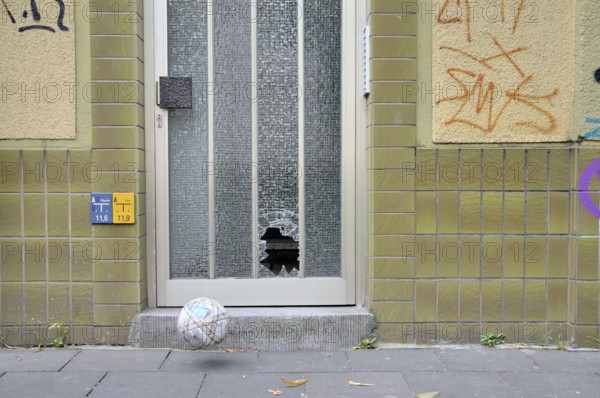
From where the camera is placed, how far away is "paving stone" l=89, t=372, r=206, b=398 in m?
3.42

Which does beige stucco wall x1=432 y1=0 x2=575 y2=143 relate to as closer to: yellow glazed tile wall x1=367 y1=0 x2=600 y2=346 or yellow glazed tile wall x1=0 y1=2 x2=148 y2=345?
yellow glazed tile wall x1=367 y1=0 x2=600 y2=346

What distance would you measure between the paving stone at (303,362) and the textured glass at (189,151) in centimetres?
92

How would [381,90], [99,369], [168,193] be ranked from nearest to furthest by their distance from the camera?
[99,369] < [381,90] < [168,193]

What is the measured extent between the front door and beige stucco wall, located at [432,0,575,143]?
2.43ft

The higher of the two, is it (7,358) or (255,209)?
(255,209)

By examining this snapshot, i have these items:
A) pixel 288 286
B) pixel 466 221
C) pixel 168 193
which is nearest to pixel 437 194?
pixel 466 221

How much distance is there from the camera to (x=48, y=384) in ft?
11.7

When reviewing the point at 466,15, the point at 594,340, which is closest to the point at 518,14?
the point at 466,15

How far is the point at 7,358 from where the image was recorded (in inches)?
159

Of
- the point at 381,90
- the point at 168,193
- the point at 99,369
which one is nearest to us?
the point at 99,369

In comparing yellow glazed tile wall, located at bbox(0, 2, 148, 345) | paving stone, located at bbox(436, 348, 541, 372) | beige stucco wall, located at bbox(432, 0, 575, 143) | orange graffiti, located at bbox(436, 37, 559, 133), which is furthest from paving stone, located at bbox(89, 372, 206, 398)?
orange graffiti, located at bbox(436, 37, 559, 133)

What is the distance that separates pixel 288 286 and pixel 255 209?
2.21ft

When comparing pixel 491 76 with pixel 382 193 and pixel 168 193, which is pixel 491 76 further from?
pixel 168 193

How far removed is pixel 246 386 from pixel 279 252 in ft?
4.16
